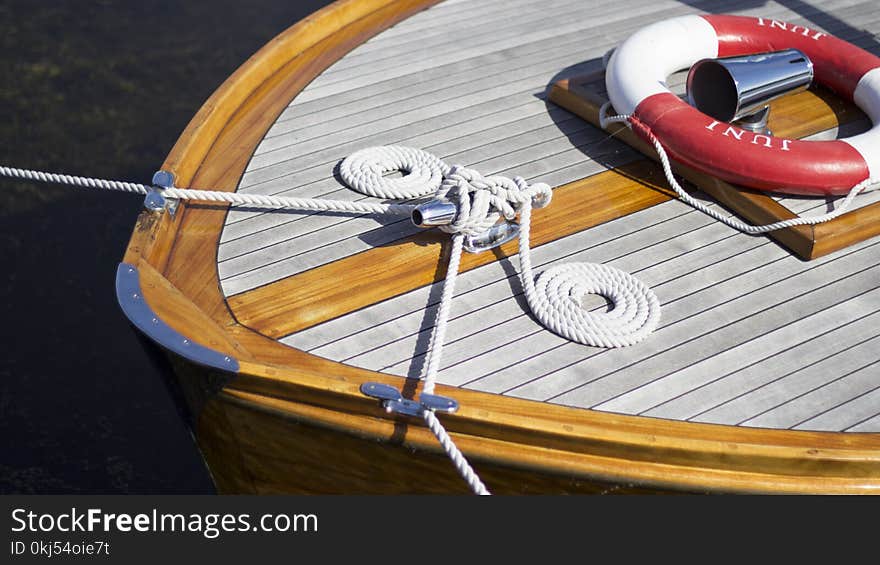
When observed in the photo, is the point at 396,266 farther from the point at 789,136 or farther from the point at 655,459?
the point at 789,136

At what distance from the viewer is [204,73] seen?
6512mm

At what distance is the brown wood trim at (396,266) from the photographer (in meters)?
2.48

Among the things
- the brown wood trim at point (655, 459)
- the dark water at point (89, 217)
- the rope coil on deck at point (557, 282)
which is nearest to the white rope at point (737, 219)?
the rope coil on deck at point (557, 282)

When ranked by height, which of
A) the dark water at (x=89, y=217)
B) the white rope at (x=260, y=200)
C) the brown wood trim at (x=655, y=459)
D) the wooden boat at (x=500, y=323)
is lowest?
the brown wood trim at (x=655, y=459)

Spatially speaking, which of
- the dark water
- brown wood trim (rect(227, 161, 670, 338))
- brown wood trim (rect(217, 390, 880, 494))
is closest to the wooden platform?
brown wood trim (rect(227, 161, 670, 338))

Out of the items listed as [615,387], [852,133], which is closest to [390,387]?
[615,387]

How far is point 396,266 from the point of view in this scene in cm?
265

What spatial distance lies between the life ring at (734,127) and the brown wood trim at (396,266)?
8.4 inches

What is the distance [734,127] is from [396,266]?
113 cm

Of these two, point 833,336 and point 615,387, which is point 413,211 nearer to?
point 615,387

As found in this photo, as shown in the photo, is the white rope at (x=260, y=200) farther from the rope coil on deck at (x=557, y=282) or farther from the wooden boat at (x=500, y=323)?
the rope coil on deck at (x=557, y=282)

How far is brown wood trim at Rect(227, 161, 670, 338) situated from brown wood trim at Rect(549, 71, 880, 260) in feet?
0.57

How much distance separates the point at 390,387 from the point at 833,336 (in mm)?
1193

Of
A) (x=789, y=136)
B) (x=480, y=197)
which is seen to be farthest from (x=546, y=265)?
(x=789, y=136)
